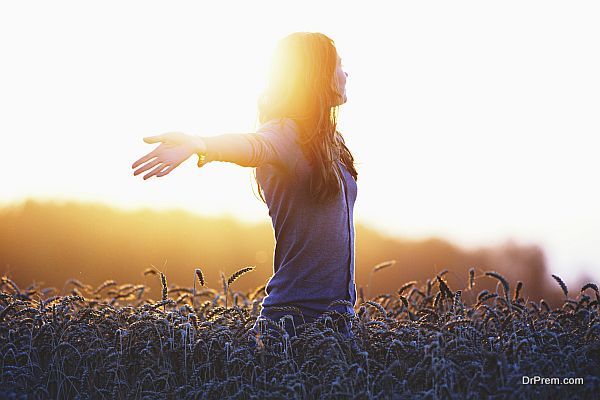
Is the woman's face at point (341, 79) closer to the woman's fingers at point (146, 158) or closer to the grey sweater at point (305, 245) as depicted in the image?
the grey sweater at point (305, 245)

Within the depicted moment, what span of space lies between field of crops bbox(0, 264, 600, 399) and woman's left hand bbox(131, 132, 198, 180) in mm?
1083

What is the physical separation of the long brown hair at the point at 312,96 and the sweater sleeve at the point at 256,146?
146mm

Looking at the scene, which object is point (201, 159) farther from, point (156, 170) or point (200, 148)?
point (156, 170)

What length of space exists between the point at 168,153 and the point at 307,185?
1245mm

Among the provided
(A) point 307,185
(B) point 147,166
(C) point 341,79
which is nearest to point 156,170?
(B) point 147,166

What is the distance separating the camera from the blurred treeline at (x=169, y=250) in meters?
13.0

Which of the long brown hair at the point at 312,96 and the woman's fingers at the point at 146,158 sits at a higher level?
the long brown hair at the point at 312,96

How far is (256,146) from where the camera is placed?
414 centimetres

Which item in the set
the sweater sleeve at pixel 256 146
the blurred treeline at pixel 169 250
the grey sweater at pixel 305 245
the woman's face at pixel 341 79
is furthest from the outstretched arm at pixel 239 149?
the blurred treeline at pixel 169 250

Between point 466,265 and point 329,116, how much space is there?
954 centimetres

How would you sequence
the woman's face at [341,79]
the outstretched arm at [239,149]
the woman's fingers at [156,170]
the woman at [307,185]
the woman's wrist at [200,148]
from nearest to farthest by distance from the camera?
the woman's fingers at [156,170] → the woman's wrist at [200,148] → the outstretched arm at [239,149] → the woman at [307,185] → the woman's face at [341,79]

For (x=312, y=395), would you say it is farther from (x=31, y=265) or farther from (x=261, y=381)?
(x=31, y=265)

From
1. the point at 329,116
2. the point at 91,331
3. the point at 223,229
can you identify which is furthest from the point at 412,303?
the point at 223,229

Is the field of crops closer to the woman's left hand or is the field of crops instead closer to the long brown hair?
the long brown hair
